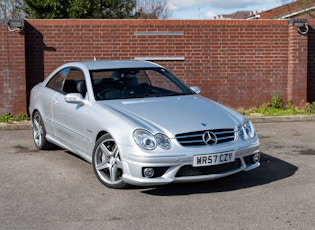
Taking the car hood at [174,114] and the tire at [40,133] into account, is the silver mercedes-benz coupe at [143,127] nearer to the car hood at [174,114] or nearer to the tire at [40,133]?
the car hood at [174,114]

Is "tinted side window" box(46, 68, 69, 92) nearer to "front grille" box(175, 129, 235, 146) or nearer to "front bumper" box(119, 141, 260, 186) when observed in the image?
"front bumper" box(119, 141, 260, 186)

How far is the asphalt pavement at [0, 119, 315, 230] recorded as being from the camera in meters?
4.93

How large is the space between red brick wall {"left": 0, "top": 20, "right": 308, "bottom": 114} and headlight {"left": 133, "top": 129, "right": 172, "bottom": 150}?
21.4ft

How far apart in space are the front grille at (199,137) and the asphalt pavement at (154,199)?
23.2 inches

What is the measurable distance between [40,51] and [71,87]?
4521 millimetres

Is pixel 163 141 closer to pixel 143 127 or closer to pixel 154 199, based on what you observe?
pixel 143 127

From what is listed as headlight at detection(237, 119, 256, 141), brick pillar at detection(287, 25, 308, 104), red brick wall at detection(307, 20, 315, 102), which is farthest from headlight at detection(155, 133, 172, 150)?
red brick wall at detection(307, 20, 315, 102)

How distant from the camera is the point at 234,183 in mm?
6297

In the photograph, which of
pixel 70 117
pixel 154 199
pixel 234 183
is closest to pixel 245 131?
pixel 234 183

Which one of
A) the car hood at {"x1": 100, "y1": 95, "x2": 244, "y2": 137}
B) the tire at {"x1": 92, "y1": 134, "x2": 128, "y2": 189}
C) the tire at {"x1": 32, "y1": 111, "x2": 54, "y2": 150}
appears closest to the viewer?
the car hood at {"x1": 100, "y1": 95, "x2": 244, "y2": 137}

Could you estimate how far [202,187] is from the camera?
6.12m

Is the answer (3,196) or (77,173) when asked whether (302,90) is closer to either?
(77,173)

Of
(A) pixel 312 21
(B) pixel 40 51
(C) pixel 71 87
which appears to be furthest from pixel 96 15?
(C) pixel 71 87

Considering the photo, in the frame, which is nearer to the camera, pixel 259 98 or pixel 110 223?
pixel 110 223
